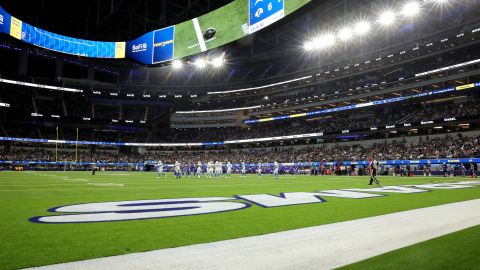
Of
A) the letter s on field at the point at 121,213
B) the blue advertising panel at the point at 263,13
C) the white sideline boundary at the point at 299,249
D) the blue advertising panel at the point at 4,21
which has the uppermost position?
the blue advertising panel at the point at 4,21

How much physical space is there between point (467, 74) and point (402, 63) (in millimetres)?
10780

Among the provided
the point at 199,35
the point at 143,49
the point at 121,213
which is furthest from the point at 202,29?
the point at 121,213

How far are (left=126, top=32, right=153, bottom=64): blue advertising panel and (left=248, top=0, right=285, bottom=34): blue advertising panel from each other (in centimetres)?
1798

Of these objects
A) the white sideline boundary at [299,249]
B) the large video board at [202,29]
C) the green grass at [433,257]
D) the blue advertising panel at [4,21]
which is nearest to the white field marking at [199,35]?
the large video board at [202,29]

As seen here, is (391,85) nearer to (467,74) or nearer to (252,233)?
(467,74)

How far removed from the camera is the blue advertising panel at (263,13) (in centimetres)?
2784

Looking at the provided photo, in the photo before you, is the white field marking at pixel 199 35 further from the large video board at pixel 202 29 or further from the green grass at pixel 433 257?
the green grass at pixel 433 257

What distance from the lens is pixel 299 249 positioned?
3740 mm

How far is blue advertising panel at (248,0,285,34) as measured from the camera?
91.3 feet

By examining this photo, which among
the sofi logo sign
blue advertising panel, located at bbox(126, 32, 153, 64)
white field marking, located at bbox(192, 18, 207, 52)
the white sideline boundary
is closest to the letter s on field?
the white sideline boundary

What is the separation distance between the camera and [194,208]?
7457 millimetres

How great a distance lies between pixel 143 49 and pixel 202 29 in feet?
40.4

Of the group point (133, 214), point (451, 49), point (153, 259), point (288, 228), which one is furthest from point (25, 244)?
point (451, 49)

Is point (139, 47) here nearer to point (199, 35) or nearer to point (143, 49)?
point (143, 49)
